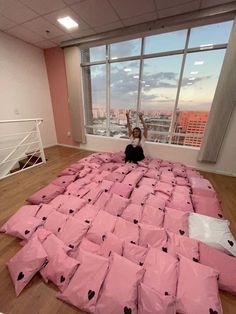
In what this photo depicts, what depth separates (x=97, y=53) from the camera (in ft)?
11.9

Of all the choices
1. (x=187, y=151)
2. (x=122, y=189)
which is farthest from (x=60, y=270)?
(x=187, y=151)

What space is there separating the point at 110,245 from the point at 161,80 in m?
3.33

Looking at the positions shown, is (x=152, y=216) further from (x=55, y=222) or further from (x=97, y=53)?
(x=97, y=53)

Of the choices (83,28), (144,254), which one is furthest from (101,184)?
(83,28)

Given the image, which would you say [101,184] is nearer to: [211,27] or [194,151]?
[194,151]

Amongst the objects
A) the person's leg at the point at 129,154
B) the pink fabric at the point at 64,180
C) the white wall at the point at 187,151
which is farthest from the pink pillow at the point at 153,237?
the white wall at the point at 187,151

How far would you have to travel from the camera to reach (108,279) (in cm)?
98

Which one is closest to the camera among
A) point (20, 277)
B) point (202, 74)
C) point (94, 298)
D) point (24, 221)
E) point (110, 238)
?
point (94, 298)

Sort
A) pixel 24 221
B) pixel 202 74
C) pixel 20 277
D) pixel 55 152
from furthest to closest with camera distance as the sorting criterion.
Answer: pixel 55 152 < pixel 202 74 < pixel 24 221 < pixel 20 277

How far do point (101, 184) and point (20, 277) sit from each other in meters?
1.24

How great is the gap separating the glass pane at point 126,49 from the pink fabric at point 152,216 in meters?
3.28

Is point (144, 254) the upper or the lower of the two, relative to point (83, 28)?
lower

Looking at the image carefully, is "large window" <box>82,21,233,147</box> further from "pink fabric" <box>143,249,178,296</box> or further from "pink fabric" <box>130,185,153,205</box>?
"pink fabric" <box>143,249,178,296</box>

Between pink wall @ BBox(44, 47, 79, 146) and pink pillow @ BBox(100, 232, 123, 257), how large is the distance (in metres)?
3.60
